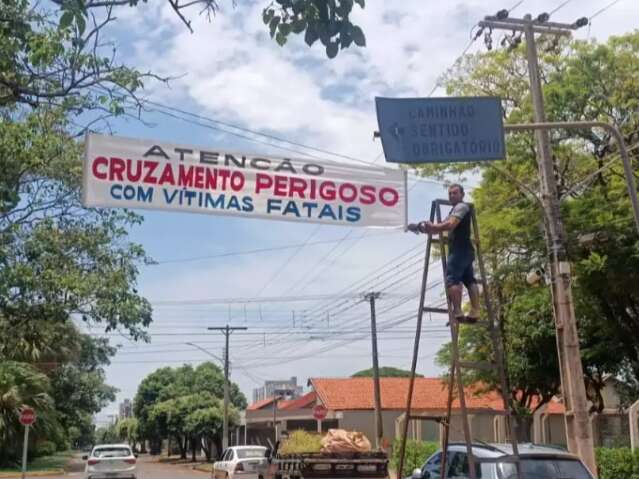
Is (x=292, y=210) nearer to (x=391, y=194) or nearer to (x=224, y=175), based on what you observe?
(x=224, y=175)

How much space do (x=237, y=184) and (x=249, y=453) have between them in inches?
804

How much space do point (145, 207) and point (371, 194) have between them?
2948 mm

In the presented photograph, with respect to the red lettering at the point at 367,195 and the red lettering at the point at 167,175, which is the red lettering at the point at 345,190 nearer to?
the red lettering at the point at 367,195

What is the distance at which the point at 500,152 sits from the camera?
10.8 meters

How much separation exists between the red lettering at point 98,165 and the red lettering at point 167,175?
67cm

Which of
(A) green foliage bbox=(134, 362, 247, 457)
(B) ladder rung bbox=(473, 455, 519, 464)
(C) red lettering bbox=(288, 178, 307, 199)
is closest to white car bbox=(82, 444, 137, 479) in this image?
(C) red lettering bbox=(288, 178, 307, 199)

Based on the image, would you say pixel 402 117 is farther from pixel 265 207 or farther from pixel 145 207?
pixel 145 207

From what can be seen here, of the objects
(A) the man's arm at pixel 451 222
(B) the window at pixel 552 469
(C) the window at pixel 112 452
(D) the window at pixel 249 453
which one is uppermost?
(A) the man's arm at pixel 451 222

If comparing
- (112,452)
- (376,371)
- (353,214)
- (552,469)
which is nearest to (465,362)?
(552,469)

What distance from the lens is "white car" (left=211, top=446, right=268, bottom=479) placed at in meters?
28.6

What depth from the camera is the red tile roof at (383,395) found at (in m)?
49.9

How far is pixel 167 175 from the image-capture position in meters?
10.9

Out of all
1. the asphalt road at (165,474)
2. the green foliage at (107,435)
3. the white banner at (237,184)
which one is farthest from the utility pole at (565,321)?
the green foliage at (107,435)

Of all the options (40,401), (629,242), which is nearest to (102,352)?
(40,401)
